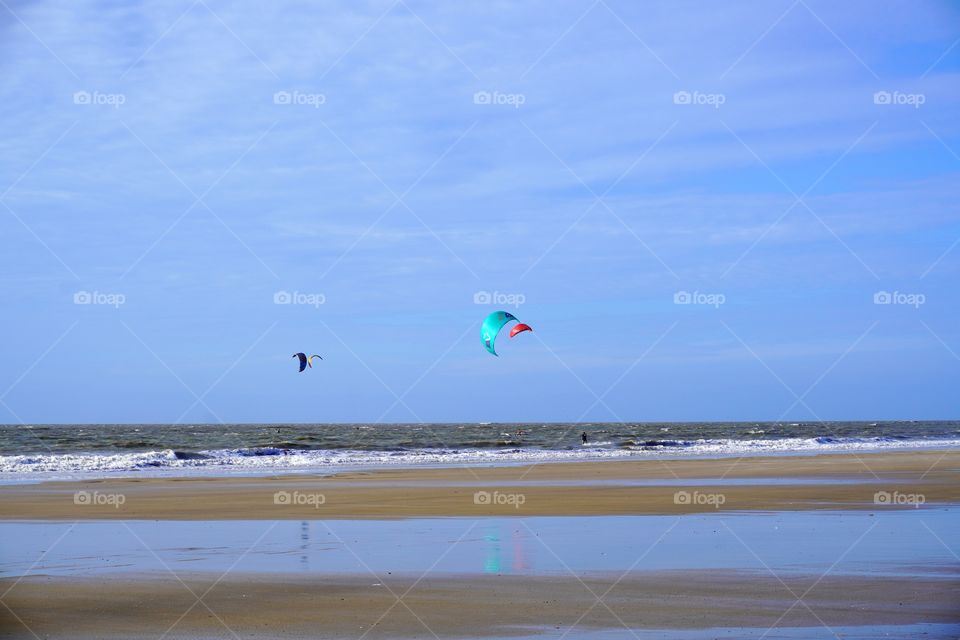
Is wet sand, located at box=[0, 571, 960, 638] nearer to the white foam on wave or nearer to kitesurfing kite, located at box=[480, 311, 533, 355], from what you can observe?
kitesurfing kite, located at box=[480, 311, 533, 355]

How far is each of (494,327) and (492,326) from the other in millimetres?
181

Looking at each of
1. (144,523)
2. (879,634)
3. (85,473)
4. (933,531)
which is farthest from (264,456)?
(879,634)

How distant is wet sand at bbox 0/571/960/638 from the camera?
816 cm

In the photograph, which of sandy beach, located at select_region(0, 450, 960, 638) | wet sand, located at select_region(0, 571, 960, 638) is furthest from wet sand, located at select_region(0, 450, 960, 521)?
wet sand, located at select_region(0, 571, 960, 638)

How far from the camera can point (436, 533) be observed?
46.9 feet

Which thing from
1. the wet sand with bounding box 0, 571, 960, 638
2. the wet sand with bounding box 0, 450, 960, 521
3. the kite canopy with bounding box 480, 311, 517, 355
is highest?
the kite canopy with bounding box 480, 311, 517, 355

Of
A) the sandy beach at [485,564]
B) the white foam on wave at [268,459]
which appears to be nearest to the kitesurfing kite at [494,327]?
the sandy beach at [485,564]

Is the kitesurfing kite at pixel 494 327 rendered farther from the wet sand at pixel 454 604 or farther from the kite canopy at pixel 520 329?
the wet sand at pixel 454 604

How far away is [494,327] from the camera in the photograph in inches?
1032

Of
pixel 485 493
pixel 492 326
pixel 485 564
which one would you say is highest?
pixel 492 326

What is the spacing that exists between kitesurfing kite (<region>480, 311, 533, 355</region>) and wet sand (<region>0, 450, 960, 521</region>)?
11.7ft

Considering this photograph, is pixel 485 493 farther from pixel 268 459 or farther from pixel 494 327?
pixel 268 459

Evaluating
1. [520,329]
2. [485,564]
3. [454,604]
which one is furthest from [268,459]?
[454,604]

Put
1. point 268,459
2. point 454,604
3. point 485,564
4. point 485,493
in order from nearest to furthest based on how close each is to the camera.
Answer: point 454,604 < point 485,564 < point 485,493 < point 268,459
